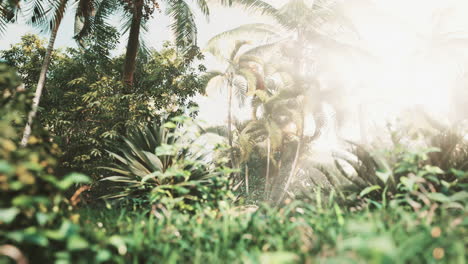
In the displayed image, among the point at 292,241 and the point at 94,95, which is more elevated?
the point at 94,95

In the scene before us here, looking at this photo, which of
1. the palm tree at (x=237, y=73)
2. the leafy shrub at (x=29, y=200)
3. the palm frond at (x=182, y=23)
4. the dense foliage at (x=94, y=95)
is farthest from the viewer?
the palm tree at (x=237, y=73)

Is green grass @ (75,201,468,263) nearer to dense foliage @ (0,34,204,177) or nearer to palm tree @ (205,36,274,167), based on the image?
dense foliage @ (0,34,204,177)

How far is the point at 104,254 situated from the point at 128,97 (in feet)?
24.1

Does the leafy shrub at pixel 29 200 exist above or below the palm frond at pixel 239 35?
below

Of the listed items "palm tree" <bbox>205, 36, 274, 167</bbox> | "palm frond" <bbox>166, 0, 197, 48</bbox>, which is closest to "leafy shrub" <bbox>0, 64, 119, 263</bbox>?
"palm frond" <bbox>166, 0, 197, 48</bbox>

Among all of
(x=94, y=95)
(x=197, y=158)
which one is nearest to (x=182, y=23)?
(x=94, y=95)

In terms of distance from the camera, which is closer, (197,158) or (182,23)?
(197,158)

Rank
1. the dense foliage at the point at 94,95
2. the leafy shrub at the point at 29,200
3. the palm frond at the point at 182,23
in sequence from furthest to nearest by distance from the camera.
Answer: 1. the palm frond at the point at 182,23
2. the dense foliage at the point at 94,95
3. the leafy shrub at the point at 29,200

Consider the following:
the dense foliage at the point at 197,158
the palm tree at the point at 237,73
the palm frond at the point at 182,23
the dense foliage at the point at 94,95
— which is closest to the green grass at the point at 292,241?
the dense foliage at the point at 197,158

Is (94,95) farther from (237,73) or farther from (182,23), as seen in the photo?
(237,73)

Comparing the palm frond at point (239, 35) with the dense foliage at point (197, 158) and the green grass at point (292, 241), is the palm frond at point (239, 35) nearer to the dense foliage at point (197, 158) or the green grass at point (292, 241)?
the dense foliage at point (197, 158)

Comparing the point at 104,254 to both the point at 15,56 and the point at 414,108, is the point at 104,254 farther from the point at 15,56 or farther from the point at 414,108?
the point at 15,56

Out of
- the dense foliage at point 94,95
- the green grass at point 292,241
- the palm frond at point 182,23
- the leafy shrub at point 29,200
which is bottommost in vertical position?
the green grass at point 292,241

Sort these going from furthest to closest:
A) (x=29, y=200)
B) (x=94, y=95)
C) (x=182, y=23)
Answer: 1. (x=182, y=23)
2. (x=94, y=95)
3. (x=29, y=200)
